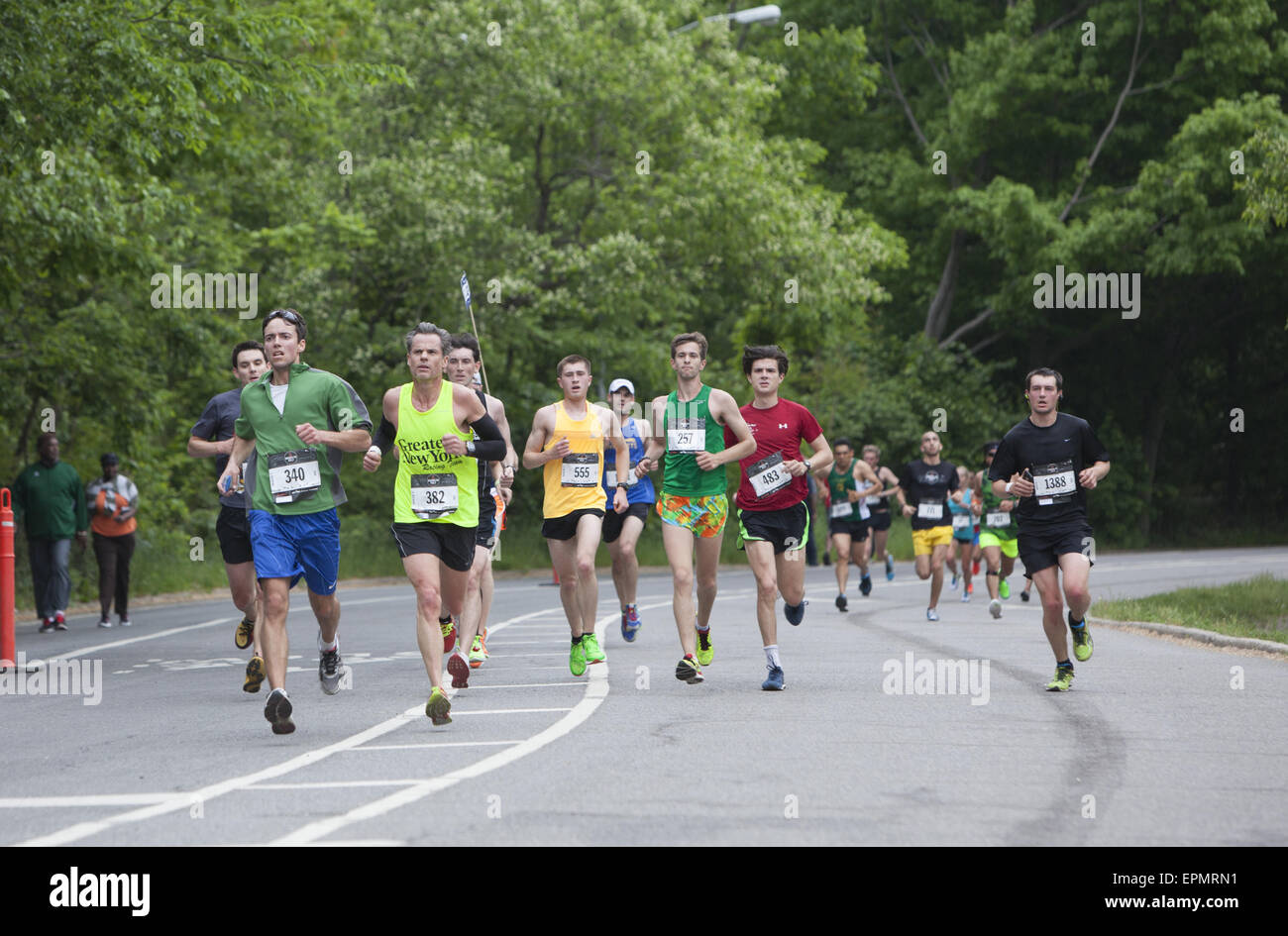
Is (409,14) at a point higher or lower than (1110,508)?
higher

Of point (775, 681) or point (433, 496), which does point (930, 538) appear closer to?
point (775, 681)

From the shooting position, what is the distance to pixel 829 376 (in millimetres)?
38156

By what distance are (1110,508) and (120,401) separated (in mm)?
27162

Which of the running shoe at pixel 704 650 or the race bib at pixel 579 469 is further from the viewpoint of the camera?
the race bib at pixel 579 469

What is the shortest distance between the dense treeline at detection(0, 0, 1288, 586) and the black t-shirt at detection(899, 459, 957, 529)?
4231 mm

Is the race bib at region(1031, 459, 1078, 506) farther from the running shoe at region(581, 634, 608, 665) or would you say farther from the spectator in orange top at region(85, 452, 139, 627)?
the spectator in orange top at region(85, 452, 139, 627)

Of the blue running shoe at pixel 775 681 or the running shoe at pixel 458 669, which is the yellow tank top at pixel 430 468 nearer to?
the running shoe at pixel 458 669

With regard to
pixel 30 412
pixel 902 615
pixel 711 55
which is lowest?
pixel 902 615

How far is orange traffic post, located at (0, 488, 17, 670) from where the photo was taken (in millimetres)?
13562

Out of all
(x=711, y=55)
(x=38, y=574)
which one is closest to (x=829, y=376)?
(x=711, y=55)

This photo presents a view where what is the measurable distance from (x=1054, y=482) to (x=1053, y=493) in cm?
7

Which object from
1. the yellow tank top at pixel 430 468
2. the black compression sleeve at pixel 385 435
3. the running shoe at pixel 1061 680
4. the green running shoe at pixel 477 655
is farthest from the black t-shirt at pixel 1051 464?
the green running shoe at pixel 477 655

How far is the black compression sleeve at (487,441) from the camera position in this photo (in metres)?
9.80

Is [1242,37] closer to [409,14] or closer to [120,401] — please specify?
[409,14]
